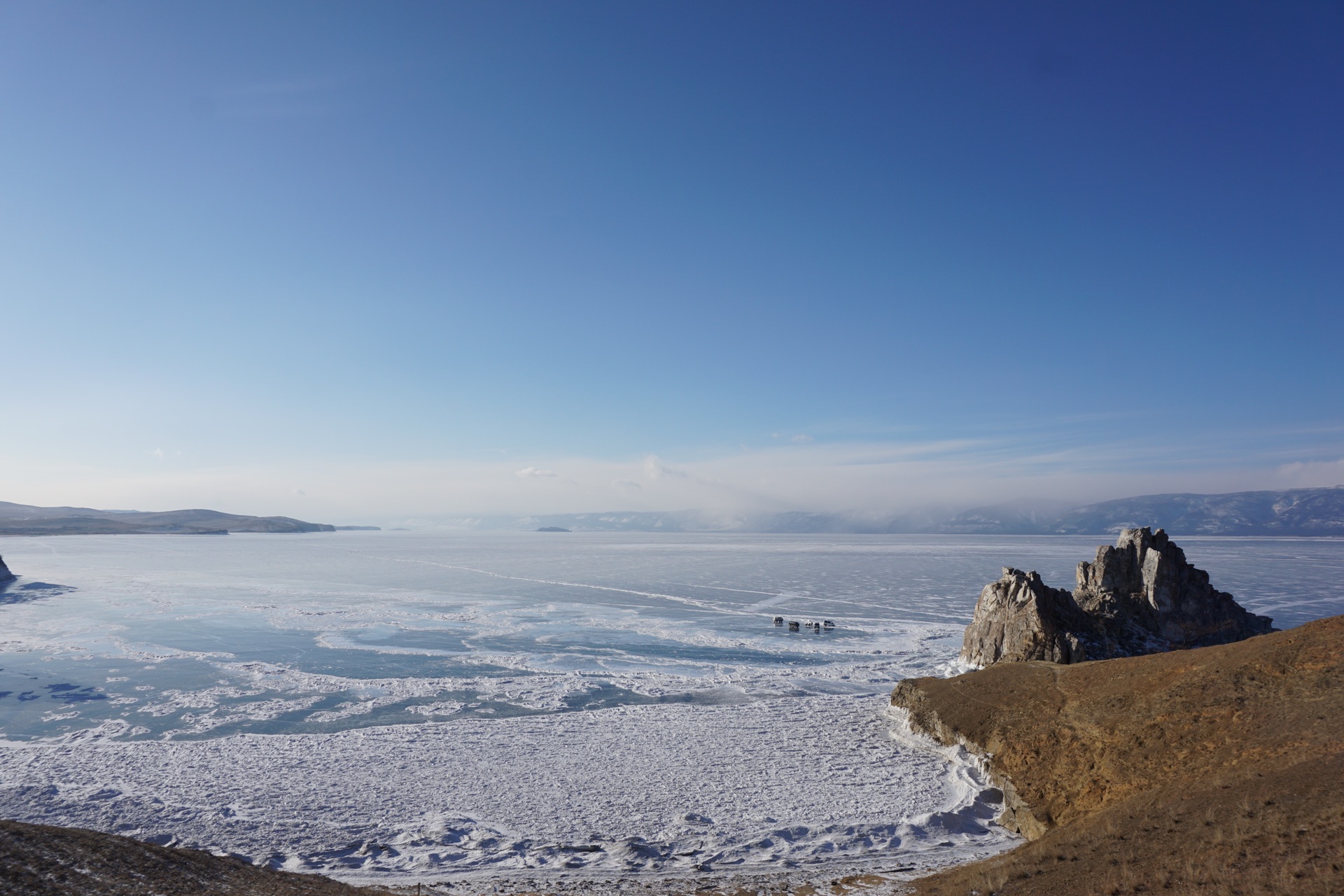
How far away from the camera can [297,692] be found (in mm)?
32250

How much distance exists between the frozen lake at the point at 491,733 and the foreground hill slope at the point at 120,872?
5.46 feet

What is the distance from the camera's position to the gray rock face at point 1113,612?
Result: 35.1 metres

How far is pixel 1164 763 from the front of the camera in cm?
2019

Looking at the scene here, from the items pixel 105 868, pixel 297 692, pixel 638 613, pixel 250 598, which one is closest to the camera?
pixel 105 868

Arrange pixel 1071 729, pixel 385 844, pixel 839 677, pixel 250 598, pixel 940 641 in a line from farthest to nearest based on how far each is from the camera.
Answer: pixel 250 598, pixel 940 641, pixel 839 677, pixel 1071 729, pixel 385 844

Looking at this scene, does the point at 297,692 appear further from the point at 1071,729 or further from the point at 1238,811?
the point at 1238,811

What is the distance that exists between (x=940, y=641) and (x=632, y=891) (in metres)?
33.5

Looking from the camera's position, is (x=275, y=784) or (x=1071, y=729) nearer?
(x=275, y=784)

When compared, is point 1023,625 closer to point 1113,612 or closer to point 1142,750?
point 1113,612

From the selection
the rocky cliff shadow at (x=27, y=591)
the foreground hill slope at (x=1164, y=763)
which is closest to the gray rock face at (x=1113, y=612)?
the foreground hill slope at (x=1164, y=763)

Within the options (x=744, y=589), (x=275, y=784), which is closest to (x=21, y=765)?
(x=275, y=784)

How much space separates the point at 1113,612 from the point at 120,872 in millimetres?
44222

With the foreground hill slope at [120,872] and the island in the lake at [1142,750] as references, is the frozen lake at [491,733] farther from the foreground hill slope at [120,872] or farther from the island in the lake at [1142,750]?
the island in the lake at [1142,750]

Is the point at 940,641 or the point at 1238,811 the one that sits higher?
Result: the point at 1238,811
